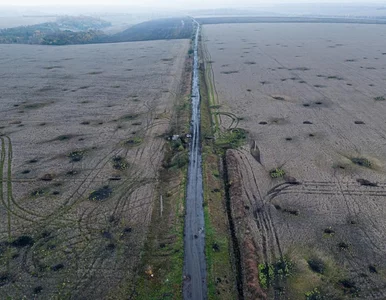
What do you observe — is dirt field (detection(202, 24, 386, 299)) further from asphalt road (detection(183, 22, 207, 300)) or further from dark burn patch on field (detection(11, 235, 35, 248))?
dark burn patch on field (detection(11, 235, 35, 248))

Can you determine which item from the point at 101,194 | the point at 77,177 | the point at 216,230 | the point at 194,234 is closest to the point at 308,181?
the point at 216,230

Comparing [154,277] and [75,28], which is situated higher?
[154,277]

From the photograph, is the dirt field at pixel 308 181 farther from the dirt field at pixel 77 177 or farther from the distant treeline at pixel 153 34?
the distant treeline at pixel 153 34

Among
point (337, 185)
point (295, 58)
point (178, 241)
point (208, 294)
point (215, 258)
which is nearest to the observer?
point (208, 294)

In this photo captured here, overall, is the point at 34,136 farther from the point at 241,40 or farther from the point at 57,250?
the point at 241,40

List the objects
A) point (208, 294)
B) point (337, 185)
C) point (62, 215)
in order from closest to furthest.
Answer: point (208, 294) → point (62, 215) → point (337, 185)

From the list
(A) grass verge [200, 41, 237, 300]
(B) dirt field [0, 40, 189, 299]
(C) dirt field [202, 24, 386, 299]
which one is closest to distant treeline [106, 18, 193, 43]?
(B) dirt field [0, 40, 189, 299]

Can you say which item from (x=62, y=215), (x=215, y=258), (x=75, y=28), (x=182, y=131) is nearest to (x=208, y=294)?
(x=215, y=258)

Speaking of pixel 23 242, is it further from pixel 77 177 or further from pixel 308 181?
pixel 308 181
